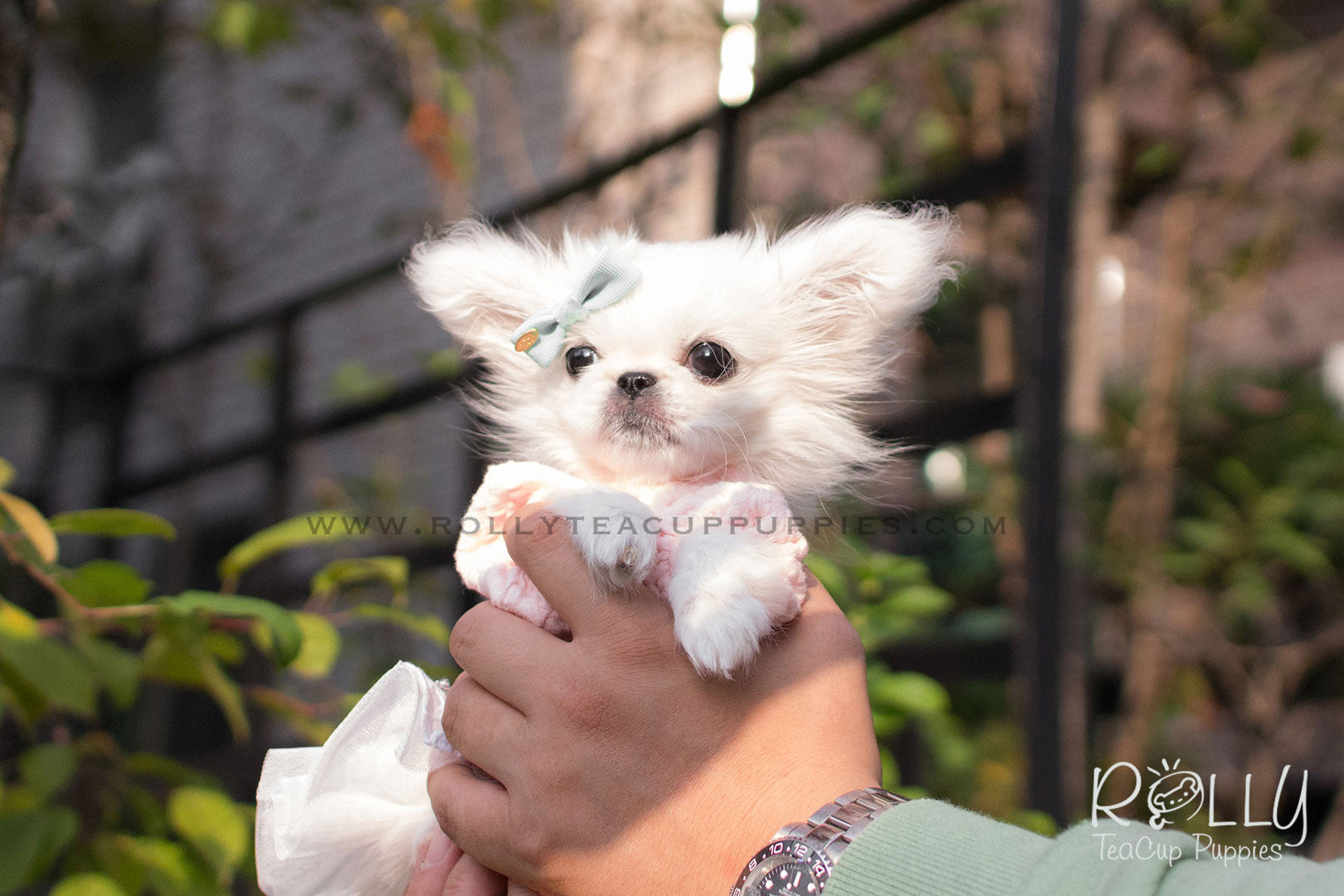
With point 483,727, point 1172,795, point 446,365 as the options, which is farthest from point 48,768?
point 1172,795

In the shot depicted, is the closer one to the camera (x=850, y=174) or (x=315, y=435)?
(x=850, y=174)

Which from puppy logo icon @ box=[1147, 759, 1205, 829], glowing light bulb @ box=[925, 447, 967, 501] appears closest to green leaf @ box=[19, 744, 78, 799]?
puppy logo icon @ box=[1147, 759, 1205, 829]

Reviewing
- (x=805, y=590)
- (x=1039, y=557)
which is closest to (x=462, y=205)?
(x=1039, y=557)

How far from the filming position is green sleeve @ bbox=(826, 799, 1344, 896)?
0.69 meters

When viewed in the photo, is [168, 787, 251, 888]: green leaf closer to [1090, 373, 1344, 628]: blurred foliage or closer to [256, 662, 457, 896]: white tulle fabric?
[256, 662, 457, 896]: white tulle fabric

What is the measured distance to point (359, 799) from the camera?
1.10 metres

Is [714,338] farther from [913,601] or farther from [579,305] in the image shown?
[913,601]

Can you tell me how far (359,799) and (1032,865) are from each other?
775mm

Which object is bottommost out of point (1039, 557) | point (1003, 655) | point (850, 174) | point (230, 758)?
point (230, 758)

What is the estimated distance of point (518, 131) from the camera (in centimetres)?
407

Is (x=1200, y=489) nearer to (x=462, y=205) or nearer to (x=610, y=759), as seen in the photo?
(x=462, y=205)

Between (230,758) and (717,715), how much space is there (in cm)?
294

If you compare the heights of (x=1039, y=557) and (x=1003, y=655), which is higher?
(x=1039, y=557)

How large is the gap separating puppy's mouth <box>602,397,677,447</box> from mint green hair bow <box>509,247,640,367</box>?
4.6 inches
